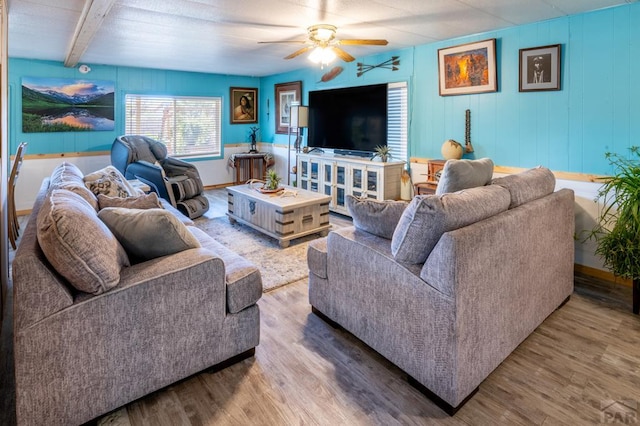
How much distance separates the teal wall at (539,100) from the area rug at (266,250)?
2.07 m

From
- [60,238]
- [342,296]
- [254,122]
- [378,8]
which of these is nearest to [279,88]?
[254,122]

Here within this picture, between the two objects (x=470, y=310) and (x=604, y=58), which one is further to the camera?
(x=604, y=58)

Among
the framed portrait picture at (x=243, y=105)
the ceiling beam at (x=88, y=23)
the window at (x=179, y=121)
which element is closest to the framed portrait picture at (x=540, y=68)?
the ceiling beam at (x=88, y=23)

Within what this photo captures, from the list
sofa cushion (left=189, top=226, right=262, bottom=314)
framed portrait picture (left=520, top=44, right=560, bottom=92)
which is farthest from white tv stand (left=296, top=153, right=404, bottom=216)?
sofa cushion (left=189, top=226, right=262, bottom=314)

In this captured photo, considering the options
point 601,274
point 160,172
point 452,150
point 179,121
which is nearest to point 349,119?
point 452,150

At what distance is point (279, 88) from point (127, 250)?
5.68 metres

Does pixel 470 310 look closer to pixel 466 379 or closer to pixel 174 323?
pixel 466 379

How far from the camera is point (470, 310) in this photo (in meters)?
1.74

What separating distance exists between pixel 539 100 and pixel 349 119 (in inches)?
96.4

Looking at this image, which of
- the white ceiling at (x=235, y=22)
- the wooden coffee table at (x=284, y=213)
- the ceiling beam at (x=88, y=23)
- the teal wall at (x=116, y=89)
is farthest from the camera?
the teal wall at (x=116, y=89)

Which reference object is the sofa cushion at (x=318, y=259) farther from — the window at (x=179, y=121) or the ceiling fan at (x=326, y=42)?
the window at (x=179, y=121)

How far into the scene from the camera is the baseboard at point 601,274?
320 centimetres

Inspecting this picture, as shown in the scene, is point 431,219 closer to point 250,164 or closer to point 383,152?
point 383,152

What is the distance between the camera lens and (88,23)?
11.1 ft
